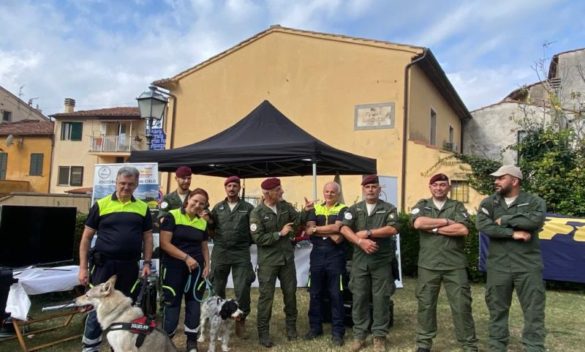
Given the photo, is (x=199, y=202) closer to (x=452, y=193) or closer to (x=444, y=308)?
(x=444, y=308)

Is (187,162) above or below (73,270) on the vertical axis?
above

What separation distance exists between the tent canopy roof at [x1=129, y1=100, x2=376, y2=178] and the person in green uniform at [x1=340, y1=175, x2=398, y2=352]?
5.98 feet

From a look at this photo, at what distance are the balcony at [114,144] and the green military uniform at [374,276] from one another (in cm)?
3057

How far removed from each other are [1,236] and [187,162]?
2.77m

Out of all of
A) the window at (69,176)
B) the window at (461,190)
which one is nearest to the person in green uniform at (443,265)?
the window at (461,190)

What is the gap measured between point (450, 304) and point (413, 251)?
498cm

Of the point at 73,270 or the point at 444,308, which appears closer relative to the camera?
the point at 73,270

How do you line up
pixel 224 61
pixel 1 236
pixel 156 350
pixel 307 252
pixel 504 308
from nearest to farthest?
pixel 156 350 < pixel 504 308 < pixel 1 236 < pixel 307 252 < pixel 224 61

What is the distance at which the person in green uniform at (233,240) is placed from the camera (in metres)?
5.07

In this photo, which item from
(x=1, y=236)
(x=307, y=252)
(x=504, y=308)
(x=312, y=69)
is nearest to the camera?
(x=504, y=308)

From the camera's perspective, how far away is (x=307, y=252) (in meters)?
8.41

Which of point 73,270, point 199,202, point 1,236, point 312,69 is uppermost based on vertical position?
point 312,69

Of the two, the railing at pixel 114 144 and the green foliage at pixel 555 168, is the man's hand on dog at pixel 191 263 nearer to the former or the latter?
the green foliage at pixel 555 168

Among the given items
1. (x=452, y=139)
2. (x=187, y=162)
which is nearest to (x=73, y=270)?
(x=187, y=162)
